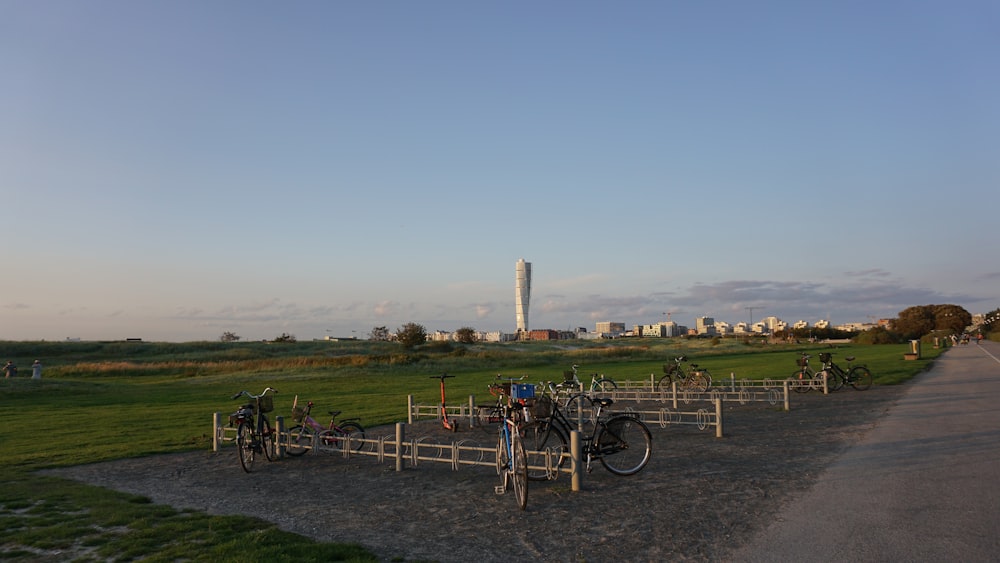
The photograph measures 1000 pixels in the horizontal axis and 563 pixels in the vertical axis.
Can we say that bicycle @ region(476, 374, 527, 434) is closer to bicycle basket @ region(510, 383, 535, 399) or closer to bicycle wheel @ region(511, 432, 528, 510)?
bicycle basket @ region(510, 383, 535, 399)

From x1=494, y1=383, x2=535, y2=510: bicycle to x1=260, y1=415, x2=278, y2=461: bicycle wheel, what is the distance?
543 centimetres

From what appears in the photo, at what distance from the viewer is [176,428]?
19.3 meters

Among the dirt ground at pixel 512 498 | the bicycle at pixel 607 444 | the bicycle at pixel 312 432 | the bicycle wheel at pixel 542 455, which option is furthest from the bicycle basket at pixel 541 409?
the bicycle at pixel 312 432

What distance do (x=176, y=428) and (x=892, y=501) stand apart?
18706 mm

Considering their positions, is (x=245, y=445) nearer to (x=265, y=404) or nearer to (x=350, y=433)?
(x=265, y=404)

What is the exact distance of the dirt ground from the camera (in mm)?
6922

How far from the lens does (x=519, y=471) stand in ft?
28.1

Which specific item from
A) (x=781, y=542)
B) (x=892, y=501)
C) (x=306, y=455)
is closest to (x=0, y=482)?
(x=306, y=455)

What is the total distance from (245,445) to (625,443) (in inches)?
281

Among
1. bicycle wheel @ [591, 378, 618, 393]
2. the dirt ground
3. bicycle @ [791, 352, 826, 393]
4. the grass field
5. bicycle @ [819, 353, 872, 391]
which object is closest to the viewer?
the dirt ground

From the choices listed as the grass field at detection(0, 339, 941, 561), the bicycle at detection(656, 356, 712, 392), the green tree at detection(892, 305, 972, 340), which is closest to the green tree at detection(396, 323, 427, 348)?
the grass field at detection(0, 339, 941, 561)

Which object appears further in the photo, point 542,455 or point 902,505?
point 542,455

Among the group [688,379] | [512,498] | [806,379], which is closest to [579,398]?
[512,498]

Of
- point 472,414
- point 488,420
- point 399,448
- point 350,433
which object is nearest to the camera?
point 399,448
